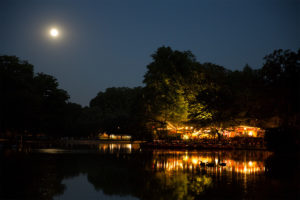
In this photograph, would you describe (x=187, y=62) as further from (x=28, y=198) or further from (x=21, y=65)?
(x=28, y=198)

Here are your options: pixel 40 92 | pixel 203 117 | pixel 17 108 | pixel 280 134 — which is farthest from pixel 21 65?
pixel 280 134

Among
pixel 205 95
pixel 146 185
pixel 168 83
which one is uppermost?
pixel 168 83

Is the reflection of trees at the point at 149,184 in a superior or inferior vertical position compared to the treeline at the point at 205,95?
inferior

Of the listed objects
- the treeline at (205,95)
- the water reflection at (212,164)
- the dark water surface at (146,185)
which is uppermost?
the treeline at (205,95)

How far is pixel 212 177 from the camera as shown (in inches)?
551

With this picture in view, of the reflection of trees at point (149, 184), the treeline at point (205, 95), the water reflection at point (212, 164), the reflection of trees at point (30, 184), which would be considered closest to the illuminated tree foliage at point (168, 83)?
the treeline at point (205, 95)

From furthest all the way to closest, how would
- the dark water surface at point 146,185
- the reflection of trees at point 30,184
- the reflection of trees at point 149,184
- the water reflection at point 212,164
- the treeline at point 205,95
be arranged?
the treeline at point 205,95 → the water reflection at point 212,164 → the reflection of trees at point 149,184 → the dark water surface at point 146,185 → the reflection of trees at point 30,184

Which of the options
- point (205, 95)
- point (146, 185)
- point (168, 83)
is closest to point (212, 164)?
point (146, 185)

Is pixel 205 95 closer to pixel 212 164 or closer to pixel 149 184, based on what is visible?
pixel 212 164

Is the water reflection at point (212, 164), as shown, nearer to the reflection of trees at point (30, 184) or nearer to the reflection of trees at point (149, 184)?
the reflection of trees at point (149, 184)

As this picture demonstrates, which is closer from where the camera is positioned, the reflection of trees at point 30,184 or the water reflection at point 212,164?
the reflection of trees at point 30,184

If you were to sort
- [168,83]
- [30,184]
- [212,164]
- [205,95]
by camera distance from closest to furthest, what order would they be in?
[30,184] < [212,164] < [205,95] < [168,83]

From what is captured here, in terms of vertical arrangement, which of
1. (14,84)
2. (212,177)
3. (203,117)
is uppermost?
(14,84)

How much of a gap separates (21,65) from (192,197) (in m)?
61.9
